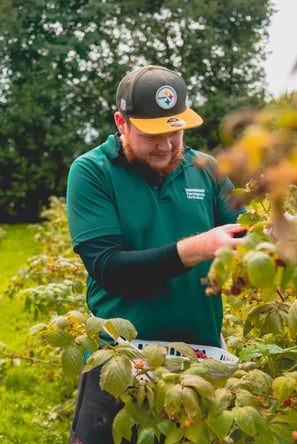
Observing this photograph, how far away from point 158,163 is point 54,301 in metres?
1.69

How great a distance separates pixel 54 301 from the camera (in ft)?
13.6

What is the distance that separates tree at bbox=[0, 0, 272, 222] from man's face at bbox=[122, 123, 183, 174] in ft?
50.6

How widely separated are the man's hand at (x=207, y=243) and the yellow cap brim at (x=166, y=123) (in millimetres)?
421

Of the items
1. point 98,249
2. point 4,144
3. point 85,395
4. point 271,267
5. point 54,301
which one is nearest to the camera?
point 271,267

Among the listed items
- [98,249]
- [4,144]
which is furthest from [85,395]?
Answer: [4,144]

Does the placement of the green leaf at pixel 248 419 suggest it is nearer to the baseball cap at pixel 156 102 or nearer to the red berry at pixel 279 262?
the red berry at pixel 279 262

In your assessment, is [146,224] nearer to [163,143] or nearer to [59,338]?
[163,143]

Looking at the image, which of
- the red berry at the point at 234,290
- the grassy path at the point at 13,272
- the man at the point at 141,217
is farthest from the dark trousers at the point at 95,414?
the grassy path at the point at 13,272

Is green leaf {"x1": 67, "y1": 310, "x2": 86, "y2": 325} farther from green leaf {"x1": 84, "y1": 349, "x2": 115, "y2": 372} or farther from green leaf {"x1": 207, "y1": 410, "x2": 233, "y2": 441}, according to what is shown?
green leaf {"x1": 207, "y1": 410, "x2": 233, "y2": 441}

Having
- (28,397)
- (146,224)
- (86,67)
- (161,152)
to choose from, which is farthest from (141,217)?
(86,67)

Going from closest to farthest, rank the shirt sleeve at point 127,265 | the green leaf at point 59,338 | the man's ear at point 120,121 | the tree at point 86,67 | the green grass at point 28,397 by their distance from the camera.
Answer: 1. the green leaf at point 59,338
2. the shirt sleeve at point 127,265
3. the man's ear at point 120,121
4. the green grass at point 28,397
5. the tree at point 86,67

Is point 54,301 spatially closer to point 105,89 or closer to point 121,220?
point 121,220

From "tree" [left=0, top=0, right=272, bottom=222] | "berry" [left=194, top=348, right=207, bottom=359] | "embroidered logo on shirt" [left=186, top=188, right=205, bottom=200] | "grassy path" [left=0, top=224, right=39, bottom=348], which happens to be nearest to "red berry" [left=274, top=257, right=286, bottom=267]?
"berry" [left=194, top=348, right=207, bottom=359]

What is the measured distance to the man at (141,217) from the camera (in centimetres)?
261
